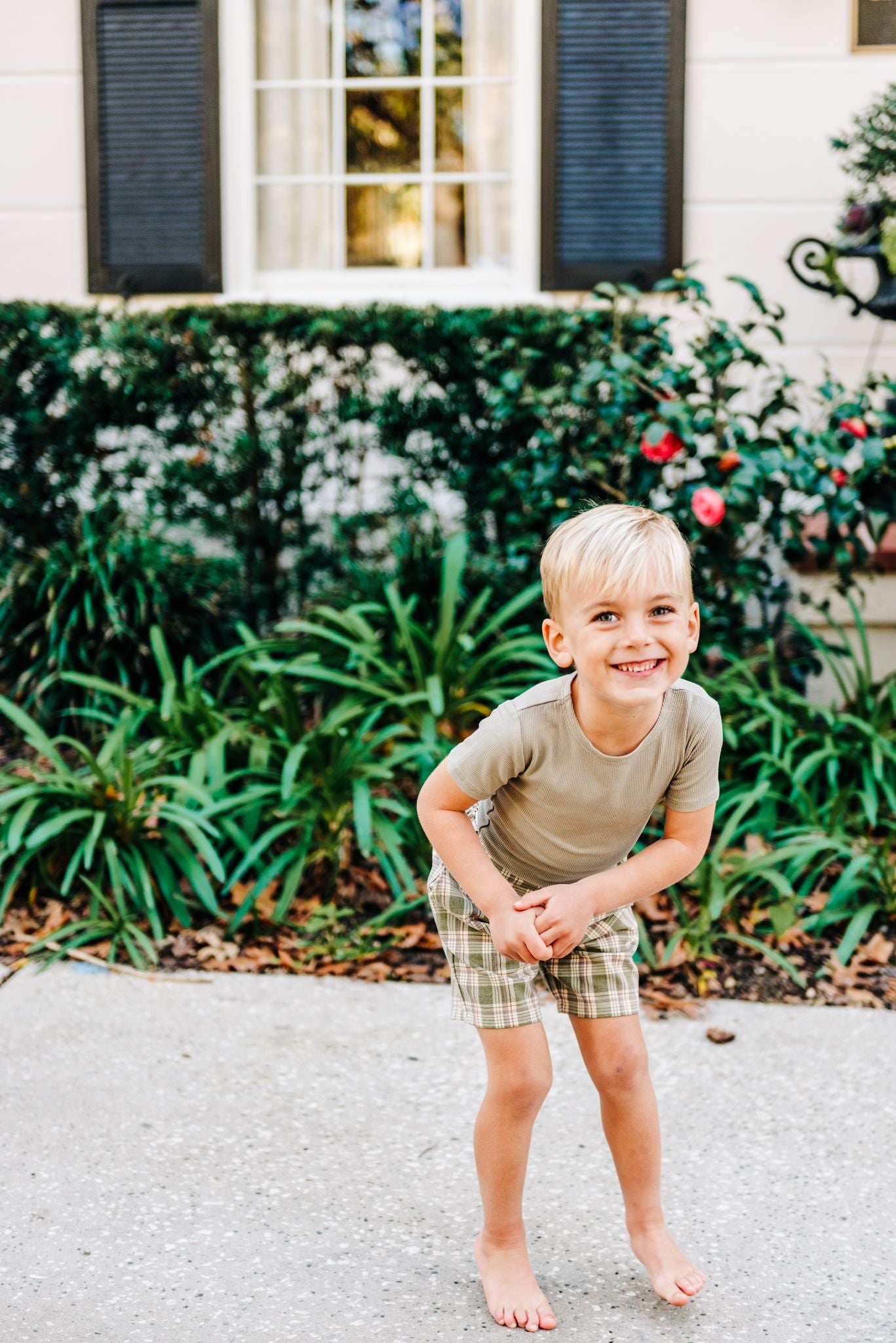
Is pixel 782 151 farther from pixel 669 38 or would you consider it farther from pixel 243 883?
pixel 243 883

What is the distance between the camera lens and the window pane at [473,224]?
5363 mm

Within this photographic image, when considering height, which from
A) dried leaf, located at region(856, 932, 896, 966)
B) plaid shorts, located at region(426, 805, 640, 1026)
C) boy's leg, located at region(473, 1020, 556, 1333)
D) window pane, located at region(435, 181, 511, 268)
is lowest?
dried leaf, located at region(856, 932, 896, 966)

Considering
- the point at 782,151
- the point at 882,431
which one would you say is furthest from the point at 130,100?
the point at 882,431

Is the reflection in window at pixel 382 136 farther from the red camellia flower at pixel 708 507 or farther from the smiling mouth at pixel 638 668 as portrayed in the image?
the smiling mouth at pixel 638 668

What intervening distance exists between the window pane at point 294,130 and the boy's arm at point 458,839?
4297 millimetres

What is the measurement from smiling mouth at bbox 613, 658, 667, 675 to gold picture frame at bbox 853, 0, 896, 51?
4.22 metres

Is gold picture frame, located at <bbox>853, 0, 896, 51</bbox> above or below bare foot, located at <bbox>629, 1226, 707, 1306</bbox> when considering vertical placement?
above

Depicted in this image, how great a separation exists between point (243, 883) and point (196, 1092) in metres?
1.00

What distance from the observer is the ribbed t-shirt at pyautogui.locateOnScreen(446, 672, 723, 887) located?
5.85 ft

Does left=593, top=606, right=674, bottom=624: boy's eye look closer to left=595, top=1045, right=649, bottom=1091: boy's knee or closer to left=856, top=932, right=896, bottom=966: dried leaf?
left=595, top=1045, right=649, bottom=1091: boy's knee

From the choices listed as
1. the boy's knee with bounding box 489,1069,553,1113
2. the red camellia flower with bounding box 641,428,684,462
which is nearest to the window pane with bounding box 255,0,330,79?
the red camellia flower with bounding box 641,428,684,462

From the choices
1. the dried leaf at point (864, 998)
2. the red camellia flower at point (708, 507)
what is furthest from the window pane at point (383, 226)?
the dried leaf at point (864, 998)

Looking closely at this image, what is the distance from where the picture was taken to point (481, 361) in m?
4.15

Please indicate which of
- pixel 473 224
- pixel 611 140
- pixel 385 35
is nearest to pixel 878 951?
pixel 611 140
